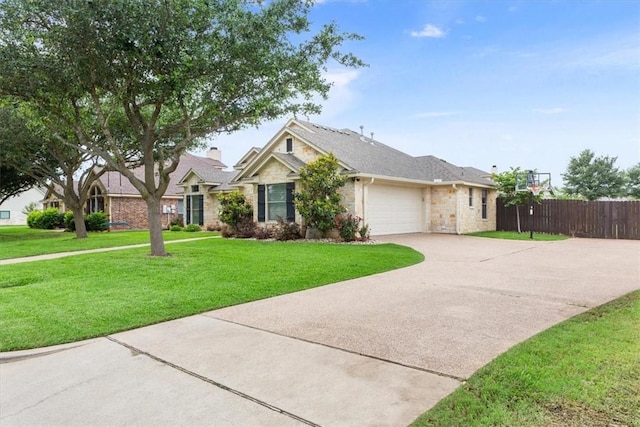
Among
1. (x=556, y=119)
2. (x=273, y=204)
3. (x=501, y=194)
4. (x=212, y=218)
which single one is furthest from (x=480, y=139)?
(x=212, y=218)

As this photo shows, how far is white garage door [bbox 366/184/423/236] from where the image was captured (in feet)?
57.6

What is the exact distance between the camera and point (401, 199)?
19.2 metres

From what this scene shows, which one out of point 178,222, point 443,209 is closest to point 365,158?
point 443,209

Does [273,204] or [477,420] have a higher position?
[273,204]

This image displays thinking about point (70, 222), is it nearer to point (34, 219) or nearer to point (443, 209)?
point (34, 219)

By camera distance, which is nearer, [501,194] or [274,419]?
[274,419]

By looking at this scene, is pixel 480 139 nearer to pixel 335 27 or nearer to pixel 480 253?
pixel 480 253

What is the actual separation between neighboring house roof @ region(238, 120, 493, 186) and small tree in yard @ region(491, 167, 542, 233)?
2.05 feet

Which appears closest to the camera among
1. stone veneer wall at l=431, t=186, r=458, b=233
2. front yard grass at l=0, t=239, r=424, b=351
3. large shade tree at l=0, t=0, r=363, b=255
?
front yard grass at l=0, t=239, r=424, b=351

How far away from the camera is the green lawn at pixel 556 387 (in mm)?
2656

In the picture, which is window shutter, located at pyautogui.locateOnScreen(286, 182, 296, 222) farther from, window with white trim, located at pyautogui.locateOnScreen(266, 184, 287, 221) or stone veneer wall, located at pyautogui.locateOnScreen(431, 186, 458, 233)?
stone veneer wall, located at pyautogui.locateOnScreen(431, 186, 458, 233)

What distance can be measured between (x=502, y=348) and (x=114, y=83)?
1131 centimetres

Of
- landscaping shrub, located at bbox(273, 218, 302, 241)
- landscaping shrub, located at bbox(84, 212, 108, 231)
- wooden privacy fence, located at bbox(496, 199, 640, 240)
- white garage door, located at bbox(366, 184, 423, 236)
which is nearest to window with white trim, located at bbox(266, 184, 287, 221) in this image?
landscaping shrub, located at bbox(273, 218, 302, 241)

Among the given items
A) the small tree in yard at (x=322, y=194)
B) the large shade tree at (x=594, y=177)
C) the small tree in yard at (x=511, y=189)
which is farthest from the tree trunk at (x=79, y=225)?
the large shade tree at (x=594, y=177)
